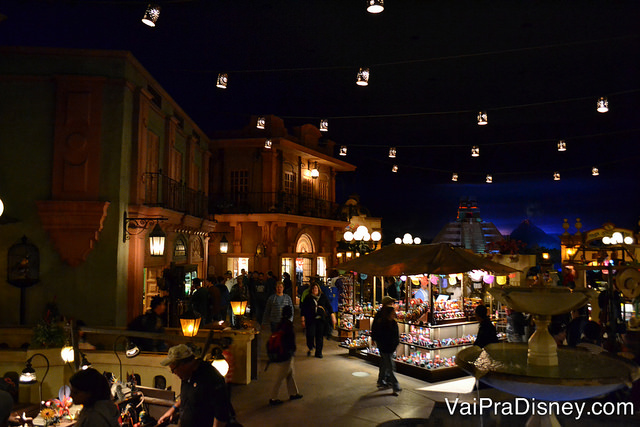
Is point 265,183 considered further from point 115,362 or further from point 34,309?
point 115,362

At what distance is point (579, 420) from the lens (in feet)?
19.5

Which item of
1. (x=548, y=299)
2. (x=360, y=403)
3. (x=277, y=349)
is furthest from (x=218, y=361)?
(x=548, y=299)

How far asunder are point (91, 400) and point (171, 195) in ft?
39.5

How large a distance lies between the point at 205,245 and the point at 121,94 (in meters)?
10.1

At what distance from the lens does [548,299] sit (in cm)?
454

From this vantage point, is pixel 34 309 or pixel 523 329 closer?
pixel 523 329

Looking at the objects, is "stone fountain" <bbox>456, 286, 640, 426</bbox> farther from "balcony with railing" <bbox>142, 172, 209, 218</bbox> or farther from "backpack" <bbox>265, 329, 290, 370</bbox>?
"balcony with railing" <bbox>142, 172, 209, 218</bbox>

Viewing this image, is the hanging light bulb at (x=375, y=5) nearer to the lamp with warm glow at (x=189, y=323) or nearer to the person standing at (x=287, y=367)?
the person standing at (x=287, y=367)

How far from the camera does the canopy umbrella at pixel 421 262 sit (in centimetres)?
982

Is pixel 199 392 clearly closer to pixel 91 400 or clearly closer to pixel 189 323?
pixel 91 400

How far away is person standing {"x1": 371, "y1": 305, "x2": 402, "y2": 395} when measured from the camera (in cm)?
918

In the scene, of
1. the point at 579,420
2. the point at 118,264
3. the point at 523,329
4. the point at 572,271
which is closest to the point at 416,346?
the point at 523,329

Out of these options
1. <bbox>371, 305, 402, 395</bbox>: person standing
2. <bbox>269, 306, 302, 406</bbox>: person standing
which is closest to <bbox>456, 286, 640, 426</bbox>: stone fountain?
<bbox>371, 305, 402, 395</bbox>: person standing

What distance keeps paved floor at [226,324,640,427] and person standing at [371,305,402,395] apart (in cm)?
27
